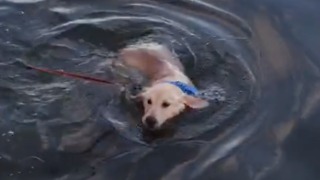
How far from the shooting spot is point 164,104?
580 centimetres

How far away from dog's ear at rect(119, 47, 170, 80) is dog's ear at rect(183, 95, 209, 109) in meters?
0.54

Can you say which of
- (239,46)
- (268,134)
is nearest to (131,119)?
(268,134)

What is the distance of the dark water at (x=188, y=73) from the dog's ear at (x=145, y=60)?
173mm

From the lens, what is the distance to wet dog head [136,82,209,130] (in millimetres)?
5719

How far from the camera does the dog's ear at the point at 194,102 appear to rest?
Answer: 5.87 meters

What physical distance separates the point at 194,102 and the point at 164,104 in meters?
0.28

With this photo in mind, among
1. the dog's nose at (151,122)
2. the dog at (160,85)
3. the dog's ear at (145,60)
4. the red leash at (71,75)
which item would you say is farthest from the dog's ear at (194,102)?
the red leash at (71,75)

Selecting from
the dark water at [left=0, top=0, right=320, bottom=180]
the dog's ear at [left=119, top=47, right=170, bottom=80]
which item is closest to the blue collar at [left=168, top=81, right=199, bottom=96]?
the dark water at [left=0, top=0, right=320, bottom=180]

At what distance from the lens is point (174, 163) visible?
212 inches

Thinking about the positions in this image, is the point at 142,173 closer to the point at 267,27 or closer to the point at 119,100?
the point at 119,100

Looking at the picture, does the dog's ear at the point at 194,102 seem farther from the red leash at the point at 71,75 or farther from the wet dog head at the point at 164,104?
the red leash at the point at 71,75

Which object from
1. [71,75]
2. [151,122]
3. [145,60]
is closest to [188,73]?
[145,60]

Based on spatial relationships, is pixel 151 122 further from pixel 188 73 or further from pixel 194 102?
pixel 188 73

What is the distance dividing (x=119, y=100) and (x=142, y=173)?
1.02m
